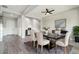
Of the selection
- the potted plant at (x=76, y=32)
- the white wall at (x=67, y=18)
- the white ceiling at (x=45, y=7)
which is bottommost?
the potted plant at (x=76, y=32)

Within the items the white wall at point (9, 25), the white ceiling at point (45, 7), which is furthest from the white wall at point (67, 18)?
the white wall at point (9, 25)

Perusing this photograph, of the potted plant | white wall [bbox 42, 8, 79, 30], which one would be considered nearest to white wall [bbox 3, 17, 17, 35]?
white wall [bbox 42, 8, 79, 30]

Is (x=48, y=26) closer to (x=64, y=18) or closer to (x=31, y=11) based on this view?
(x=64, y=18)

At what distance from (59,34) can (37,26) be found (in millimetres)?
1081

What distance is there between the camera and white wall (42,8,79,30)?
2702 millimetres

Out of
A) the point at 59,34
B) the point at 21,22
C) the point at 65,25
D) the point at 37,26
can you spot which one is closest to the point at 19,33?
the point at 21,22

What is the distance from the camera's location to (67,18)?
111 inches

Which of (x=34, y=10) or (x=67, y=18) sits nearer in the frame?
(x=67, y=18)

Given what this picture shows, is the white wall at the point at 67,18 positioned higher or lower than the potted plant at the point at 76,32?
higher

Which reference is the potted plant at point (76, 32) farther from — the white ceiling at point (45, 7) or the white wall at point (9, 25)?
the white wall at point (9, 25)

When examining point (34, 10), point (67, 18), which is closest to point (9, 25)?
point (34, 10)

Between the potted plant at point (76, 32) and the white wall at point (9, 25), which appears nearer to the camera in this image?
the potted plant at point (76, 32)

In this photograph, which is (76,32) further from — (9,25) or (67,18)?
(9,25)

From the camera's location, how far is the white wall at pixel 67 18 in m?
2.70
